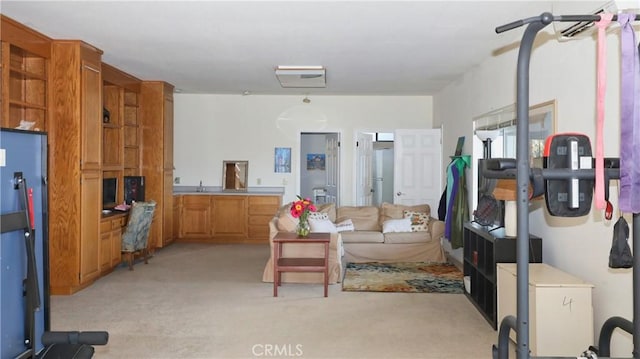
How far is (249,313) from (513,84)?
3481mm

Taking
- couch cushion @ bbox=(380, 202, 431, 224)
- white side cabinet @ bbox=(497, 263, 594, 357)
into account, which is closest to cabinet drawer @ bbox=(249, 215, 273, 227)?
couch cushion @ bbox=(380, 202, 431, 224)

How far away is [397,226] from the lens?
678 cm

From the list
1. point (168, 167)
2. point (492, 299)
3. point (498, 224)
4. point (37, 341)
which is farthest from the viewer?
point (168, 167)

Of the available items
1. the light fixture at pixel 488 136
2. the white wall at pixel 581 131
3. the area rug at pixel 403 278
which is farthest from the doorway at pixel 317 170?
the white wall at pixel 581 131

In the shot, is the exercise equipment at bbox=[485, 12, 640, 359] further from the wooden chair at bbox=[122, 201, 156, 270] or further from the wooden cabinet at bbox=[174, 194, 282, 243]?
the wooden cabinet at bbox=[174, 194, 282, 243]

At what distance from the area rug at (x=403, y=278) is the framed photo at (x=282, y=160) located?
2.81 meters

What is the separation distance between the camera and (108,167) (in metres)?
5.95

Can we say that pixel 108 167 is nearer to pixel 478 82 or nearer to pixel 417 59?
pixel 417 59

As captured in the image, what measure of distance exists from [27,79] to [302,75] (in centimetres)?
321

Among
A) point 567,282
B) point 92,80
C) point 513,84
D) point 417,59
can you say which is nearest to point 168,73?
point 92,80

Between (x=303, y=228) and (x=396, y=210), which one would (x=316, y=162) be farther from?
(x=303, y=228)

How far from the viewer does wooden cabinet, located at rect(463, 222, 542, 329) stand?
3.93 m

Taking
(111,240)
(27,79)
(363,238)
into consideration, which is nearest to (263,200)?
(363,238)

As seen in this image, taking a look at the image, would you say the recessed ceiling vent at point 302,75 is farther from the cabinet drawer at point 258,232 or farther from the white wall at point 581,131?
the cabinet drawer at point 258,232
